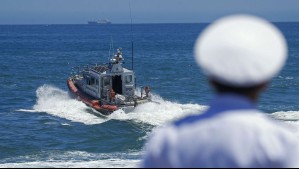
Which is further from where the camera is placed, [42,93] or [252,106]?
[42,93]

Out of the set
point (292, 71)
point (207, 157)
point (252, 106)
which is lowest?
point (292, 71)

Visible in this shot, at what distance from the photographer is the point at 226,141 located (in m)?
2.61

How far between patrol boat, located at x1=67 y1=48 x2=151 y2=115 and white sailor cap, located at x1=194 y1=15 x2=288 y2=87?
2604 cm

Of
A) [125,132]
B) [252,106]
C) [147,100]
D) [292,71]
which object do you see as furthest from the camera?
[292,71]

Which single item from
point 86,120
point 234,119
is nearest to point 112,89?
point 86,120

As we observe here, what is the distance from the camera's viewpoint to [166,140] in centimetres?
269

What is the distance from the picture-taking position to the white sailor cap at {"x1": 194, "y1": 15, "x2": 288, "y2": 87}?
2.64 m

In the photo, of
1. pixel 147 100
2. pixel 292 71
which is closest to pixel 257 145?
pixel 147 100

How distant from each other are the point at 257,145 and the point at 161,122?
24907 mm

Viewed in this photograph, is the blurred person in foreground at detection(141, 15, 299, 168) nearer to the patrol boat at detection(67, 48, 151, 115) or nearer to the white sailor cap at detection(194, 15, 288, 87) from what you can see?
the white sailor cap at detection(194, 15, 288, 87)

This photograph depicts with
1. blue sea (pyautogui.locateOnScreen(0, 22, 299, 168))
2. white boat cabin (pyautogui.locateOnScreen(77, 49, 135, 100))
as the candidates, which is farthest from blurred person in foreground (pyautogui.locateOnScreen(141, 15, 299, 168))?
white boat cabin (pyautogui.locateOnScreen(77, 49, 135, 100))

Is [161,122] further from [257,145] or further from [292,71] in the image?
[292,71]

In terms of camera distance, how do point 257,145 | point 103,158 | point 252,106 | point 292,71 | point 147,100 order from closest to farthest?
point 257,145 < point 252,106 < point 103,158 < point 147,100 < point 292,71

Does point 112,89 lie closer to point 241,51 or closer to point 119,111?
point 119,111
